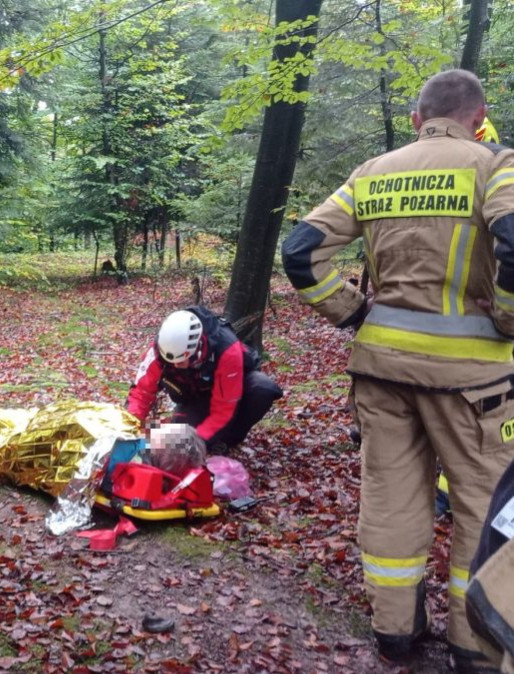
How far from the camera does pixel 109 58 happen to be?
19.8 m

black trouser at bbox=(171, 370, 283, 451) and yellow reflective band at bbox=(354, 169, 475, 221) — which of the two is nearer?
yellow reflective band at bbox=(354, 169, 475, 221)

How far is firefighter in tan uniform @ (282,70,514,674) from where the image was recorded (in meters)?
3.02

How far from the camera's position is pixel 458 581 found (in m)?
3.16

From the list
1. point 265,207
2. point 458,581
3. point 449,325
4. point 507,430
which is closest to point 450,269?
point 449,325

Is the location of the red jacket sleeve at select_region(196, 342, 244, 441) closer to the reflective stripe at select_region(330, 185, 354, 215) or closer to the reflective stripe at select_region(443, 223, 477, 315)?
the reflective stripe at select_region(330, 185, 354, 215)

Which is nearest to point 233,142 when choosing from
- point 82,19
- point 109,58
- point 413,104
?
point 413,104

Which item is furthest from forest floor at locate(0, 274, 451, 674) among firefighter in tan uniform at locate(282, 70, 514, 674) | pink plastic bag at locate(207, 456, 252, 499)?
firefighter in tan uniform at locate(282, 70, 514, 674)

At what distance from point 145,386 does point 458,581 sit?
2.94m

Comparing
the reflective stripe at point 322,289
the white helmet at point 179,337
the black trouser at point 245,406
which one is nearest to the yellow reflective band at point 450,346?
the reflective stripe at point 322,289

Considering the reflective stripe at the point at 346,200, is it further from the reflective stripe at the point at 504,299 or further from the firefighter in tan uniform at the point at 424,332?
the reflective stripe at the point at 504,299

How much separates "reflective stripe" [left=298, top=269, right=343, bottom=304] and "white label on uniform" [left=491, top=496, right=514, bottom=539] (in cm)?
218

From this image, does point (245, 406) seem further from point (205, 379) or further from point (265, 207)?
point (265, 207)

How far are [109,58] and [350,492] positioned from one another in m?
17.9

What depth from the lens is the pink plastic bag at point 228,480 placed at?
4.99m
